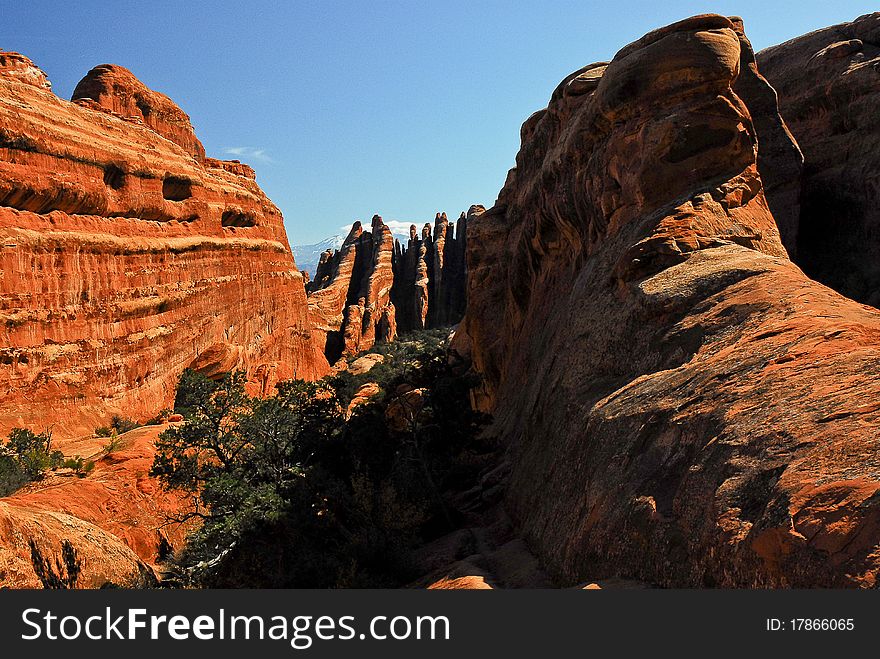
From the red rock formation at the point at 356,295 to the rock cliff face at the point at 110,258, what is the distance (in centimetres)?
2858

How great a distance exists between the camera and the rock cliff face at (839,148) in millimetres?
21078

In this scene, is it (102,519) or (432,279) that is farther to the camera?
(432,279)

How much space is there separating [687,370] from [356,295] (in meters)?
89.8

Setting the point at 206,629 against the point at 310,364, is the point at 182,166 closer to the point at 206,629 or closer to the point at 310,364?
the point at 310,364

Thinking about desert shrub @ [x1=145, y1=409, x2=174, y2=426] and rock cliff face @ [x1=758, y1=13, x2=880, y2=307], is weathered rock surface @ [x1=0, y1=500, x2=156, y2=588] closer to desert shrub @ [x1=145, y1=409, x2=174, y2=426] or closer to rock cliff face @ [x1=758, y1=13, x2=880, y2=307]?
desert shrub @ [x1=145, y1=409, x2=174, y2=426]

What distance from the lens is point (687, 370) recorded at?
10.6 metres

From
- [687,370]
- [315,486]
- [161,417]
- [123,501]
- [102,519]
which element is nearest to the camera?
[687,370]

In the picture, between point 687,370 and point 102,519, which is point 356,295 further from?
point 687,370

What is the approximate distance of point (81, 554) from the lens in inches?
598

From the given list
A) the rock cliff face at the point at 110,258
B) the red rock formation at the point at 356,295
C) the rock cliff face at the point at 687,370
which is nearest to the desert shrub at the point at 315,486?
the rock cliff face at the point at 687,370

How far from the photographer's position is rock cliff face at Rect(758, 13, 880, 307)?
21.1 metres

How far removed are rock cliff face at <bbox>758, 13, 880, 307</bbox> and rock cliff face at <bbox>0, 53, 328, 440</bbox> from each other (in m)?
32.8

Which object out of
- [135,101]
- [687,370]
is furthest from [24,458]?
[135,101]

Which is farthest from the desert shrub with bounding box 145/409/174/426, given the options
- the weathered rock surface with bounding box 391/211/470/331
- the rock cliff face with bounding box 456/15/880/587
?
the weathered rock surface with bounding box 391/211/470/331
